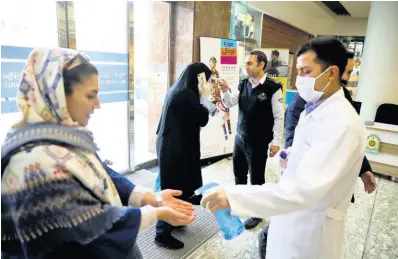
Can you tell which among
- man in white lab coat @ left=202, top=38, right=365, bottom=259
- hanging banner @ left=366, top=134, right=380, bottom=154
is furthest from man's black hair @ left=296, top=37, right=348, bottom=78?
Result: hanging banner @ left=366, top=134, right=380, bottom=154

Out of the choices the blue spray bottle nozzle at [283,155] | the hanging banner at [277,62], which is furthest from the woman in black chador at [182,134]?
the hanging banner at [277,62]

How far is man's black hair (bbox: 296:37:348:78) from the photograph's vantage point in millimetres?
1152

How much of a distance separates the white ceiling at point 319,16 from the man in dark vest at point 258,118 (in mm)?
2986

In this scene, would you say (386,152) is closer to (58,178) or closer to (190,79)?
(190,79)

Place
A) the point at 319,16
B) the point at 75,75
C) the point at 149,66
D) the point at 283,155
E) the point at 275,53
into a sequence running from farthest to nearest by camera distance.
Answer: the point at 319,16, the point at 275,53, the point at 149,66, the point at 283,155, the point at 75,75

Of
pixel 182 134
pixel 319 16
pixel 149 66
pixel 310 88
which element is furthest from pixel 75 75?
pixel 319 16

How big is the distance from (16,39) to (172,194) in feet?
6.63

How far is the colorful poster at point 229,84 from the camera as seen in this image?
3781mm

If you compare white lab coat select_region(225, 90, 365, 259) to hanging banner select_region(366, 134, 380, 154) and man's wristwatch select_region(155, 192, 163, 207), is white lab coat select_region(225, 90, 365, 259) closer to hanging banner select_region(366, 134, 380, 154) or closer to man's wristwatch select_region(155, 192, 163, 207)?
man's wristwatch select_region(155, 192, 163, 207)

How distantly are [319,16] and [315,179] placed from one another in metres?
8.44

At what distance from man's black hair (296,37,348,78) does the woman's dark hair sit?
35.2 inches

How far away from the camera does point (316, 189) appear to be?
3.14ft

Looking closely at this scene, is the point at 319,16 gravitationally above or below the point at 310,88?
above

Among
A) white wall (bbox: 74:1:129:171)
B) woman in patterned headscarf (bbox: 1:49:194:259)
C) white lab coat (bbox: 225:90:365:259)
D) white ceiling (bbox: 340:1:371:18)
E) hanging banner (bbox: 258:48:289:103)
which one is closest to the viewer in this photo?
woman in patterned headscarf (bbox: 1:49:194:259)
